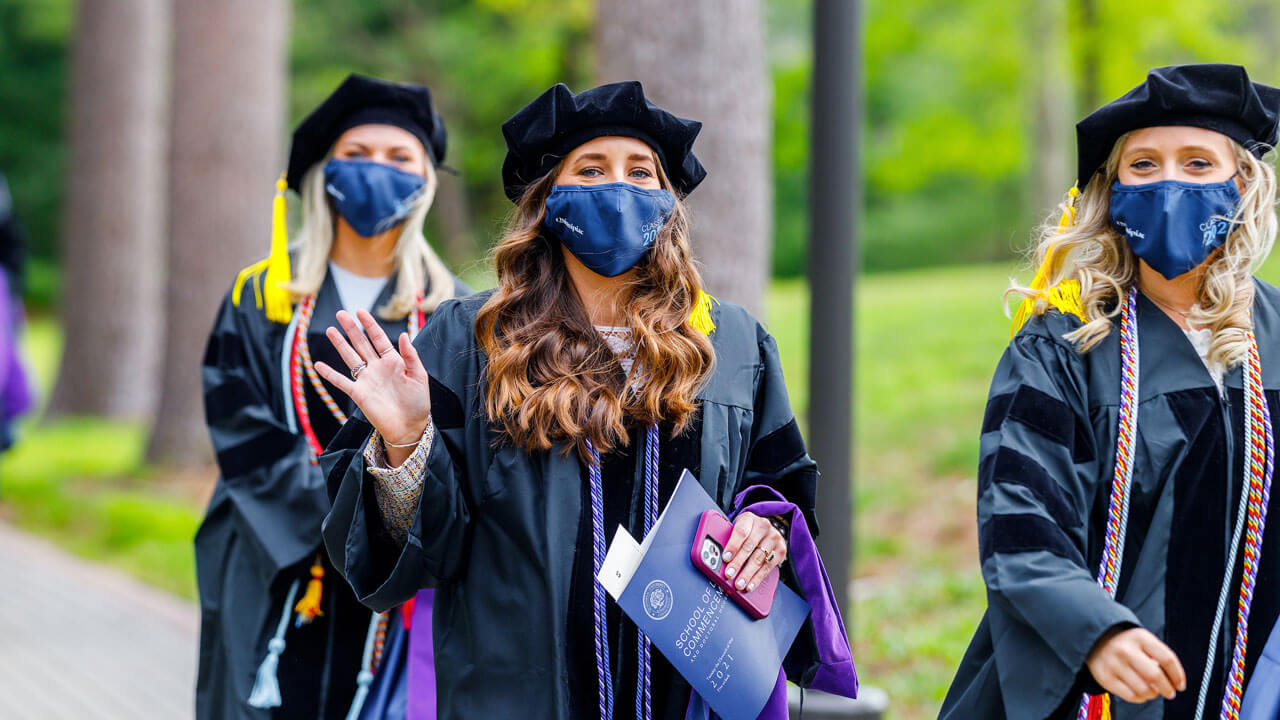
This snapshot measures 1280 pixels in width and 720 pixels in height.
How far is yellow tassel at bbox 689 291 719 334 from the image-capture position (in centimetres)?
283

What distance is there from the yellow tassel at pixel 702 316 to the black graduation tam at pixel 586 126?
305 millimetres

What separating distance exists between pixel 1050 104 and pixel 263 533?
18.0 meters

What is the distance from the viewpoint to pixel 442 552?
2631 millimetres

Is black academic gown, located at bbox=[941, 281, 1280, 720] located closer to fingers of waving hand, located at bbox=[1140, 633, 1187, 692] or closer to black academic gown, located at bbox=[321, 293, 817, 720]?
fingers of waving hand, located at bbox=[1140, 633, 1187, 692]

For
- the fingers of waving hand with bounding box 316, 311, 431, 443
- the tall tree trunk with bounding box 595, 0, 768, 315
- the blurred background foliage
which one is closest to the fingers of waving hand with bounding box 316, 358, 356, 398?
the fingers of waving hand with bounding box 316, 311, 431, 443

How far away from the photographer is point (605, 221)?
9.01 ft

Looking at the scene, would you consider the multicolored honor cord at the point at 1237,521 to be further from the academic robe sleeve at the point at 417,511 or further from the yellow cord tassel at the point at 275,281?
the yellow cord tassel at the point at 275,281

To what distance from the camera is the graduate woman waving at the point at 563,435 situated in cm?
262

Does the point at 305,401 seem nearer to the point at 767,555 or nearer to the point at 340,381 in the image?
the point at 340,381

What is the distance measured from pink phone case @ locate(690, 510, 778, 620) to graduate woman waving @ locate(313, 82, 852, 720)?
30 mm

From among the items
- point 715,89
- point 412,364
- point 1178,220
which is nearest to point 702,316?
point 412,364

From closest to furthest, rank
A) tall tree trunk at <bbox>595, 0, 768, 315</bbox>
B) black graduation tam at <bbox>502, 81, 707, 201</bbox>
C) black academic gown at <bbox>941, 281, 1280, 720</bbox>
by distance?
black academic gown at <bbox>941, 281, 1280, 720</bbox>, black graduation tam at <bbox>502, 81, 707, 201</bbox>, tall tree trunk at <bbox>595, 0, 768, 315</bbox>

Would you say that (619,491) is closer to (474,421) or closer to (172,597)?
(474,421)

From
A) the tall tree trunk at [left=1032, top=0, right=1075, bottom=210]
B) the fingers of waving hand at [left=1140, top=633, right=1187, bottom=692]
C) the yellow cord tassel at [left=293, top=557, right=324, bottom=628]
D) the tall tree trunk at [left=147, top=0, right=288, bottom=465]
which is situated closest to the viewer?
the fingers of waving hand at [left=1140, top=633, right=1187, bottom=692]
